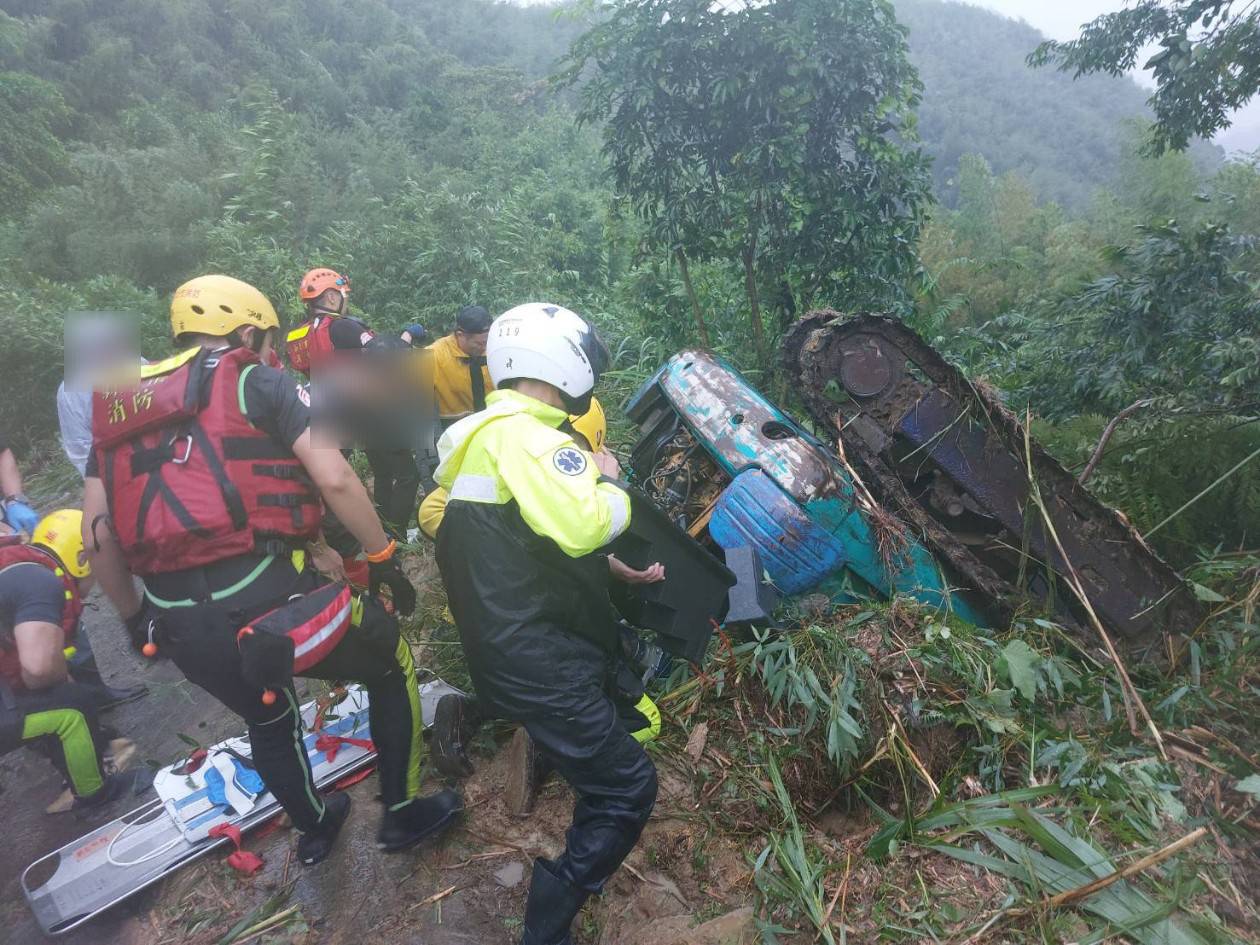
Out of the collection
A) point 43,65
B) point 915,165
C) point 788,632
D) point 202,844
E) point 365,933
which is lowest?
point 43,65

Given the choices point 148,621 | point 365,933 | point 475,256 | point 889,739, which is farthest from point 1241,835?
point 475,256

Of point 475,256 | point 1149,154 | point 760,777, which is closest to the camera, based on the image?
point 760,777

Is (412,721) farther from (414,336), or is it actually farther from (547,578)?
(414,336)

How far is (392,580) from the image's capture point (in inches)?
102

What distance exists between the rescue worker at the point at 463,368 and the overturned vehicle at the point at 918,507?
1.77 meters

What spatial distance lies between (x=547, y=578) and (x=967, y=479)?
7.36 feet

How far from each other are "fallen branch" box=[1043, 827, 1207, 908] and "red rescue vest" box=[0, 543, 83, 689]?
3.61 meters

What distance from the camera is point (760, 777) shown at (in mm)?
2537

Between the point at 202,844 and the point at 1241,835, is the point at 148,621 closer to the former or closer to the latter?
the point at 202,844

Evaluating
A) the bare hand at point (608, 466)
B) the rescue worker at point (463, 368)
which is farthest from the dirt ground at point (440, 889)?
the rescue worker at point (463, 368)

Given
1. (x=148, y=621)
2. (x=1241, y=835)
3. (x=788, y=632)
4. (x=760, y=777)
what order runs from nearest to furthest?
(x=1241, y=835) → (x=148, y=621) → (x=760, y=777) → (x=788, y=632)

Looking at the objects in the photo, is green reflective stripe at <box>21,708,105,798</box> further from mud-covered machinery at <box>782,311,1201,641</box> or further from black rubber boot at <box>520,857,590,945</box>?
mud-covered machinery at <box>782,311,1201,641</box>

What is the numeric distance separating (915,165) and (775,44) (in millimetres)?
1324

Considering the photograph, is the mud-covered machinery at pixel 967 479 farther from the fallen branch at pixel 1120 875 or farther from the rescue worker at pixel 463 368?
the rescue worker at pixel 463 368
